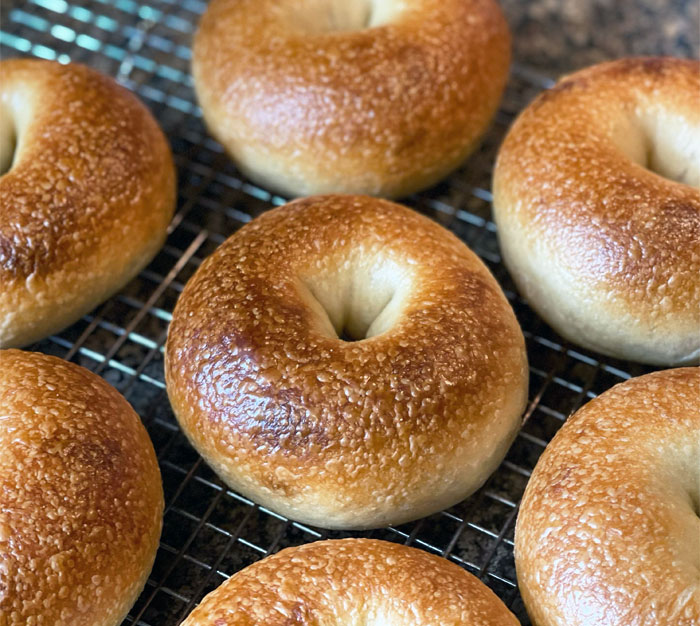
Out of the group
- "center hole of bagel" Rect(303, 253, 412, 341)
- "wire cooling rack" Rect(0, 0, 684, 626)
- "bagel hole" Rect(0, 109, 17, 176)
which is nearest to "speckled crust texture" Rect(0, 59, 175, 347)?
"bagel hole" Rect(0, 109, 17, 176)

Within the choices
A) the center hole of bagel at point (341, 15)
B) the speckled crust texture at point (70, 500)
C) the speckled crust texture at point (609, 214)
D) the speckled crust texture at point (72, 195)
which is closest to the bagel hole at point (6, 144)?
the speckled crust texture at point (72, 195)

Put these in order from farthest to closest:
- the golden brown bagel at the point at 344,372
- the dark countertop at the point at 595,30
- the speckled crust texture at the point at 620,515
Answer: the dark countertop at the point at 595,30, the golden brown bagel at the point at 344,372, the speckled crust texture at the point at 620,515

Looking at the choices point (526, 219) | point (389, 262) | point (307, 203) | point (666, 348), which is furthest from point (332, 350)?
point (666, 348)

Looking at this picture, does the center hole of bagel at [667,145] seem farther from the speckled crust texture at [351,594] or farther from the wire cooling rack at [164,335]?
the speckled crust texture at [351,594]

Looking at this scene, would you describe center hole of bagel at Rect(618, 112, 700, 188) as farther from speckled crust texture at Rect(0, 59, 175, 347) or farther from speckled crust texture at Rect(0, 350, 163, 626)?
speckled crust texture at Rect(0, 350, 163, 626)

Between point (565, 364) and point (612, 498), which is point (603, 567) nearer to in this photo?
point (612, 498)

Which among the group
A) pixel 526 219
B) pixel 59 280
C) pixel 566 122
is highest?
pixel 566 122
